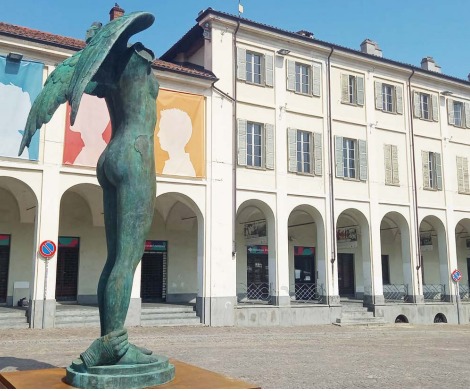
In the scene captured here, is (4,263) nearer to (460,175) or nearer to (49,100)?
(49,100)

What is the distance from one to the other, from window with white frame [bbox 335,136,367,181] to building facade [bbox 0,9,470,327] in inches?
2.4

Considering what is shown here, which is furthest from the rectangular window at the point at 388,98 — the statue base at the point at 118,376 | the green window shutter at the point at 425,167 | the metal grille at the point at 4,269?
the statue base at the point at 118,376

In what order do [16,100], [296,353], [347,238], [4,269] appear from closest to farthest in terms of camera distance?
[296,353] < [16,100] < [4,269] < [347,238]

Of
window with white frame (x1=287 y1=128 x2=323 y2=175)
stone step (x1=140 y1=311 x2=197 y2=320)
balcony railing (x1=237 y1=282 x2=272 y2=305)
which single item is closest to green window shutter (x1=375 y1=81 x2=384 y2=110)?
window with white frame (x1=287 y1=128 x2=323 y2=175)

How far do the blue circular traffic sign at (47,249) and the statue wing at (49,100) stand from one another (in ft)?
36.7

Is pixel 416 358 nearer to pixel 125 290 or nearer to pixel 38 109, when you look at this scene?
pixel 125 290

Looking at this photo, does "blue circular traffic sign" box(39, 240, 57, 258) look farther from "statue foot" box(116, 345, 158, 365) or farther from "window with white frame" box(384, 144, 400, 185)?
"window with white frame" box(384, 144, 400, 185)

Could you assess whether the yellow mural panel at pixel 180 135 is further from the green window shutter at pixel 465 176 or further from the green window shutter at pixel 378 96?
the green window shutter at pixel 465 176

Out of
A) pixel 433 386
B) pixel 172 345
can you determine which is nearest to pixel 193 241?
pixel 172 345

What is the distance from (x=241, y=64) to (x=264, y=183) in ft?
15.9

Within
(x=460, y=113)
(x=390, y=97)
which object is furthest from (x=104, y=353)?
(x=460, y=113)

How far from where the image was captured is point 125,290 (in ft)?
17.9

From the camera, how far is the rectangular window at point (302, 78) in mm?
22469

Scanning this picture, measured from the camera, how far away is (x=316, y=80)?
22.7m
